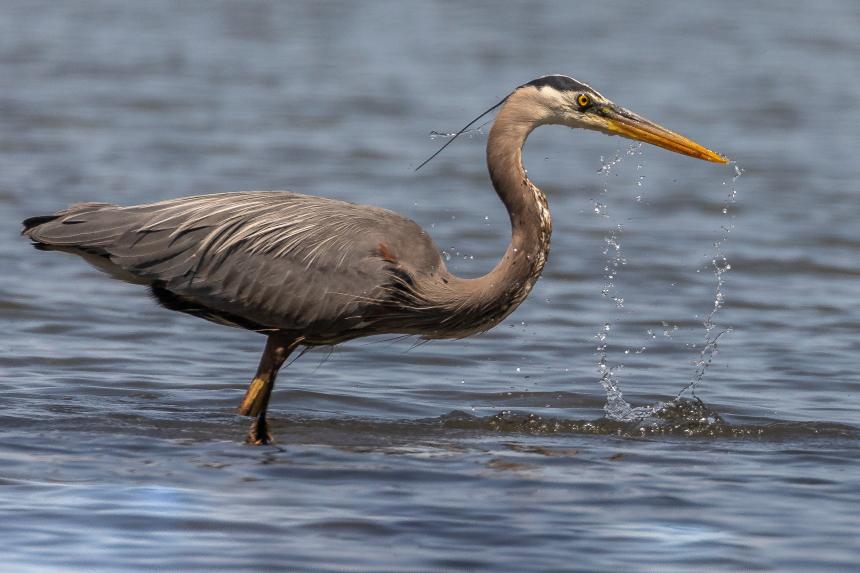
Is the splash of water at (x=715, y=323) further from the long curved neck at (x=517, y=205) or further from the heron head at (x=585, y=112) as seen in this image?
A: the long curved neck at (x=517, y=205)

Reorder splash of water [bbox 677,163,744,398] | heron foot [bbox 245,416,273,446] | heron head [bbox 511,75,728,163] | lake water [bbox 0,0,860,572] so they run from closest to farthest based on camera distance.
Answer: lake water [bbox 0,0,860,572]
heron foot [bbox 245,416,273,446]
heron head [bbox 511,75,728,163]
splash of water [bbox 677,163,744,398]

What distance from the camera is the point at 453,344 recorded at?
1120cm

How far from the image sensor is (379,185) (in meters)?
15.9

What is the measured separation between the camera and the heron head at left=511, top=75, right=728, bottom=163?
829cm

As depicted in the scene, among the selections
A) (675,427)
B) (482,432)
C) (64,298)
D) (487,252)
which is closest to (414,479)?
(482,432)

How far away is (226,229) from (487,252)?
536 cm

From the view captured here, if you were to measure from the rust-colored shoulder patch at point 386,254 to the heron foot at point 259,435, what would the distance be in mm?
1028

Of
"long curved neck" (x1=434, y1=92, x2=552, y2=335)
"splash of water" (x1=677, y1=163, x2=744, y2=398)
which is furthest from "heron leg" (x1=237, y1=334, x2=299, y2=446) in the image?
"splash of water" (x1=677, y1=163, x2=744, y2=398)

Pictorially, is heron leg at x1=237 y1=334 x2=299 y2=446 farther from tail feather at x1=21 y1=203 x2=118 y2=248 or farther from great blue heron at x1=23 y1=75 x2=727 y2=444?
tail feather at x1=21 y1=203 x2=118 y2=248

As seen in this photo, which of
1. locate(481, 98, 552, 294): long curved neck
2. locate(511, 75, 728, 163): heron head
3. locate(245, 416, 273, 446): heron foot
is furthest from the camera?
locate(511, 75, 728, 163): heron head

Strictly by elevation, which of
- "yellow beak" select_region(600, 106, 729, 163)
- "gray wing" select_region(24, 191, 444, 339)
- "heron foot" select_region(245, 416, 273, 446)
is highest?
"yellow beak" select_region(600, 106, 729, 163)

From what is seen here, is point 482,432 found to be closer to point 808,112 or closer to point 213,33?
point 808,112

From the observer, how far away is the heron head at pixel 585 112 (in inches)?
326

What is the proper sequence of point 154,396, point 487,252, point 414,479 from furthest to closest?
point 487,252 < point 154,396 < point 414,479
